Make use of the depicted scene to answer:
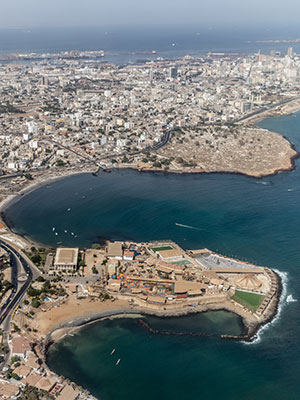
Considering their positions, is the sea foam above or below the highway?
below

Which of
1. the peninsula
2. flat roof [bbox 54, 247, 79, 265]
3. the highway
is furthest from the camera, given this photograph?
the peninsula

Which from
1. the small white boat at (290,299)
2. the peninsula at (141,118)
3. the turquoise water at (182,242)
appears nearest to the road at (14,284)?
the turquoise water at (182,242)

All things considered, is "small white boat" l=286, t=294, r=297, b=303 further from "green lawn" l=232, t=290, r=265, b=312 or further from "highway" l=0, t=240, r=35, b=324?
"highway" l=0, t=240, r=35, b=324

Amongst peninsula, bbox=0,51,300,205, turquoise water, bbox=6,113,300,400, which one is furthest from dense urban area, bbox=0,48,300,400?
turquoise water, bbox=6,113,300,400

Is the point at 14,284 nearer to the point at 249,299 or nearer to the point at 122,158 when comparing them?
the point at 249,299

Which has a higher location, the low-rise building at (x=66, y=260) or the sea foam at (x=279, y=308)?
the low-rise building at (x=66, y=260)

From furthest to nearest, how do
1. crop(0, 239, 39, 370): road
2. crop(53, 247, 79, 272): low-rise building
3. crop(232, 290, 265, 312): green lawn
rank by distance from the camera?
crop(53, 247, 79, 272): low-rise building → crop(232, 290, 265, 312): green lawn → crop(0, 239, 39, 370): road

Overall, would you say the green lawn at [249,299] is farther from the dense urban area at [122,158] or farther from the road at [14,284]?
the road at [14,284]
